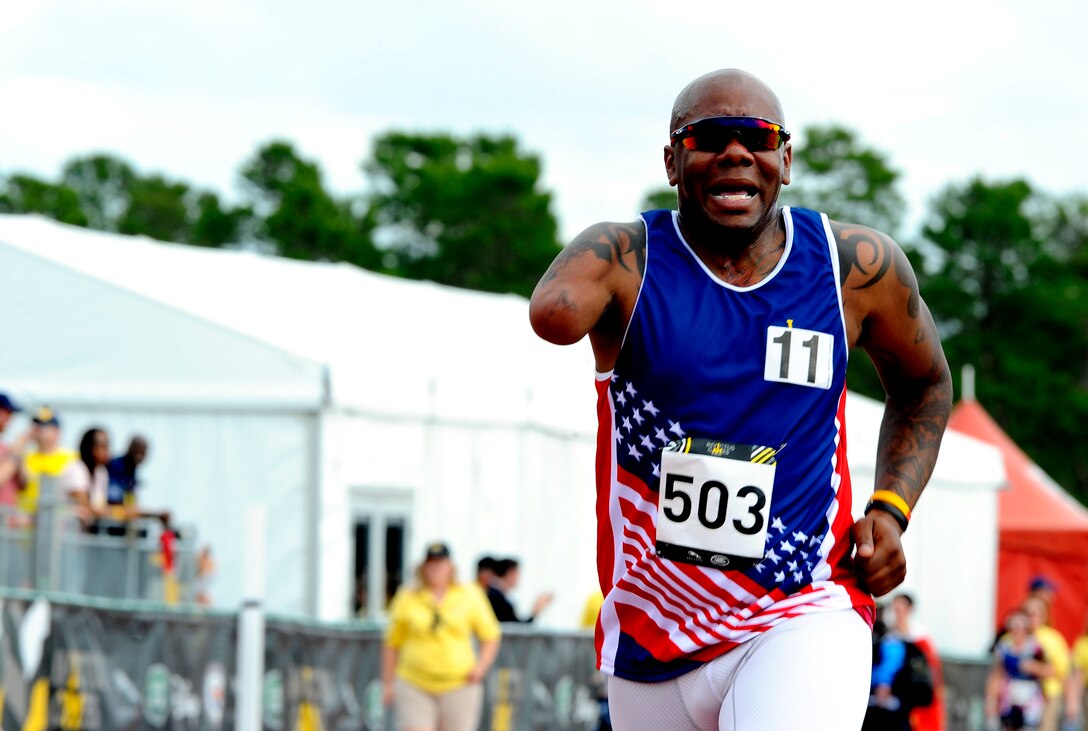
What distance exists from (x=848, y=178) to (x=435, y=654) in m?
52.4

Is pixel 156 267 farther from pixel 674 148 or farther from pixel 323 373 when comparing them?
pixel 674 148

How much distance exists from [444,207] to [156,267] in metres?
44.8

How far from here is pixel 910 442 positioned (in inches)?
169

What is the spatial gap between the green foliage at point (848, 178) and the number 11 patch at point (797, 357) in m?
58.7

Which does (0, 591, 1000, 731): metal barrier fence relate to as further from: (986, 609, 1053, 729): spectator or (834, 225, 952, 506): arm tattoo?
(834, 225, 952, 506): arm tattoo

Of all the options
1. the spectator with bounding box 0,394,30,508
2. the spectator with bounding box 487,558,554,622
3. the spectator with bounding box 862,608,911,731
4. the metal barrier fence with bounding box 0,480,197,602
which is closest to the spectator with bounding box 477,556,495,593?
the spectator with bounding box 487,558,554,622

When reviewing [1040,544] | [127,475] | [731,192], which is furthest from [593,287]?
[1040,544]

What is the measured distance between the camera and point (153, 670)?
37.0 ft

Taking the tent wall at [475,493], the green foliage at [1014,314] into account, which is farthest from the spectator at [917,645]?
the green foliage at [1014,314]

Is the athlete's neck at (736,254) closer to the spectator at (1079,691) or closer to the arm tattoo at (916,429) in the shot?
the arm tattoo at (916,429)

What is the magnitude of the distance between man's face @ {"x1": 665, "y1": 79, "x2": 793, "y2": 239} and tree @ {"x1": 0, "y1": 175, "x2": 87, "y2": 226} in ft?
183

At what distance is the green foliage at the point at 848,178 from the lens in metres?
62.4

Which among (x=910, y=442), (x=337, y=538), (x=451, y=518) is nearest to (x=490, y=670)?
(x=337, y=538)

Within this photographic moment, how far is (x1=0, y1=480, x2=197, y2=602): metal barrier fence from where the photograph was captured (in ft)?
37.1
